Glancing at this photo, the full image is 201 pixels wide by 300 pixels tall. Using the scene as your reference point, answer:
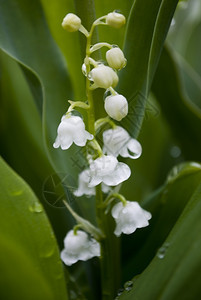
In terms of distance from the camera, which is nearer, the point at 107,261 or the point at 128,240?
the point at 107,261

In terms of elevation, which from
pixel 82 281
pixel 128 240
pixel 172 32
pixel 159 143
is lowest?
pixel 82 281

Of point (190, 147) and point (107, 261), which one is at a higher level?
point (190, 147)

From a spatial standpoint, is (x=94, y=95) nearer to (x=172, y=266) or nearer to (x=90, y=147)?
(x=90, y=147)

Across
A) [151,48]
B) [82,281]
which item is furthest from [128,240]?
[151,48]

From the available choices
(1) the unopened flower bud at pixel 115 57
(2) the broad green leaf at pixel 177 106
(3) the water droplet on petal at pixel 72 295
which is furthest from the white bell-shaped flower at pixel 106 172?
(2) the broad green leaf at pixel 177 106

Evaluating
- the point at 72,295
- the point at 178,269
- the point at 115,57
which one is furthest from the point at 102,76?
the point at 72,295

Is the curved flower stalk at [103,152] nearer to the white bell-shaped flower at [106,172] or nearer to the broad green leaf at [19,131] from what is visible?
the white bell-shaped flower at [106,172]

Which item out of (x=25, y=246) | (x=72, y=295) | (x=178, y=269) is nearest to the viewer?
(x=178, y=269)

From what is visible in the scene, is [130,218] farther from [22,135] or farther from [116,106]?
[22,135]
